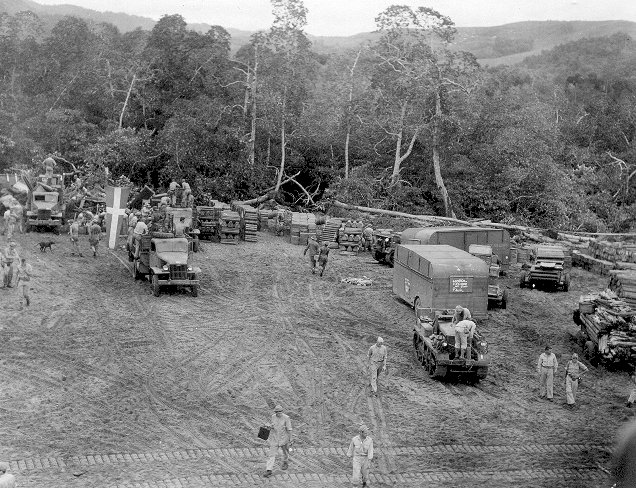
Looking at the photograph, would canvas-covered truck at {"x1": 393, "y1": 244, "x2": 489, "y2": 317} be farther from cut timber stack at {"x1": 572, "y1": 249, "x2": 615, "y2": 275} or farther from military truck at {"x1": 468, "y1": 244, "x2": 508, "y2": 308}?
cut timber stack at {"x1": 572, "y1": 249, "x2": 615, "y2": 275}

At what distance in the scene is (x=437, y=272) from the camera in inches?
1048

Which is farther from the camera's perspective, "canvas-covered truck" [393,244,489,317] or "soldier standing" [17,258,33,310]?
"canvas-covered truck" [393,244,489,317]

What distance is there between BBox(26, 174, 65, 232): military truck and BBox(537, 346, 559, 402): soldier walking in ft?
81.5

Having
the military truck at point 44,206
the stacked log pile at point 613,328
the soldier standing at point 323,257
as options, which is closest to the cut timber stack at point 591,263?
the stacked log pile at point 613,328

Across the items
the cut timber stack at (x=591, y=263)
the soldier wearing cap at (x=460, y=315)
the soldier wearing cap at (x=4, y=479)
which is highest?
the soldier wearing cap at (x=460, y=315)

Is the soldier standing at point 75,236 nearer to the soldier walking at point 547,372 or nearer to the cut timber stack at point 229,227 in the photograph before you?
the cut timber stack at point 229,227

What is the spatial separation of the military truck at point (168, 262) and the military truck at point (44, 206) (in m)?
9.92

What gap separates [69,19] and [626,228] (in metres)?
42.8

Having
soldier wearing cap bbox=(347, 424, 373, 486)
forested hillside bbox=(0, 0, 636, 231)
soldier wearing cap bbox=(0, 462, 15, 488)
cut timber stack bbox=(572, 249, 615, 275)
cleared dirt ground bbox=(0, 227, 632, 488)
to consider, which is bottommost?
cleared dirt ground bbox=(0, 227, 632, 488)

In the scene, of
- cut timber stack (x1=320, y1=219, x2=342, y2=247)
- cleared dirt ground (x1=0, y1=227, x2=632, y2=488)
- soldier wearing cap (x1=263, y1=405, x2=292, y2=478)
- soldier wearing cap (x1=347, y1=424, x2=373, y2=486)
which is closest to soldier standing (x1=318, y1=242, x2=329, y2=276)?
cleared dirt ground (x1=0, y1=227, x2=632, y2=488)

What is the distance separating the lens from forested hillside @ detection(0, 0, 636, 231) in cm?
4972

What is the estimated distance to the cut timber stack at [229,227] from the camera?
4047 cm

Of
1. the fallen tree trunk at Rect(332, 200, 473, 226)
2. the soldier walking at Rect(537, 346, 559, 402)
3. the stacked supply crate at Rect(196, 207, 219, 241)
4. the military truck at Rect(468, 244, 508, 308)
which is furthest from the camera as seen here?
the fallen tree trunk at Rect(332, 200, 473, 226)

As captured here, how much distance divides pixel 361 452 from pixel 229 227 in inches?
1032
